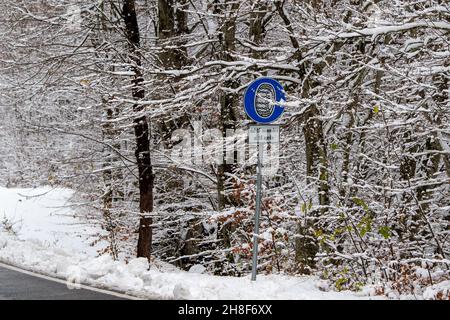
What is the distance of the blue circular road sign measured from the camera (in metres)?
8.72

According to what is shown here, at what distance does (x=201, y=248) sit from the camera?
19.0 meters

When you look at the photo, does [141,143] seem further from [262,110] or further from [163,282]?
[163,282]

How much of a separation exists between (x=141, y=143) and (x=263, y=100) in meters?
6.65

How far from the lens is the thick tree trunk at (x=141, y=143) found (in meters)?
14.5

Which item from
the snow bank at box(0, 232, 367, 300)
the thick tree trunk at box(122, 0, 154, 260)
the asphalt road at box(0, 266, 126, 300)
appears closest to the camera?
the snow bank at box(0, 232, 367, 300)

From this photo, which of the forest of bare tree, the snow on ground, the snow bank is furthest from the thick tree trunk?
the snow bank

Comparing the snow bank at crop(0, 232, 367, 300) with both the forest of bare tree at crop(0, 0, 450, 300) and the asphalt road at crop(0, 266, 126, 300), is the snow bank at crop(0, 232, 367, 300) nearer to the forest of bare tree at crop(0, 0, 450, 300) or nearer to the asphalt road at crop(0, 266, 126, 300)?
the asphalt road at crop(0, 266, 126, 300)

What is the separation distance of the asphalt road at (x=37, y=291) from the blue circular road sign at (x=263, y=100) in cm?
301

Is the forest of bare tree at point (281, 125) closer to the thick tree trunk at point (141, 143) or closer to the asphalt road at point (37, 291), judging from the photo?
the thick tree trunk at point (141, 143)

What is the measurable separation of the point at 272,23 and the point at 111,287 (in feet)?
30.4

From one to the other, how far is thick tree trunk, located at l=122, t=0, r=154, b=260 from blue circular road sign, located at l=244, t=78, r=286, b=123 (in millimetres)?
5448

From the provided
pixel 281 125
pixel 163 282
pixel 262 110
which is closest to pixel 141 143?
pixel 281 125
